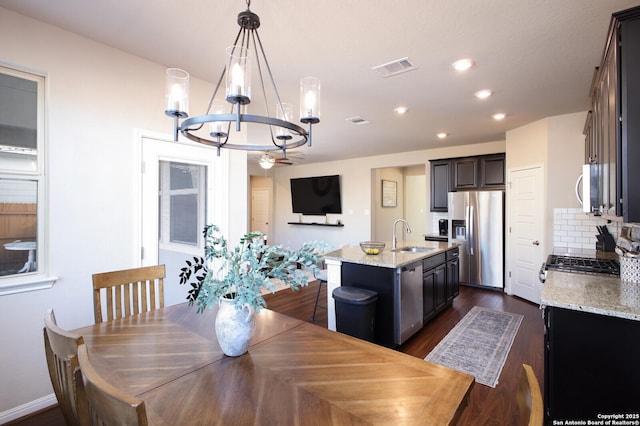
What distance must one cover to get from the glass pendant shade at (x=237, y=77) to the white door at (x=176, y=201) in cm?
166

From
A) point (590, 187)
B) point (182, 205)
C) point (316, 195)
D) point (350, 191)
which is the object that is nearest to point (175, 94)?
Answer: point (182, 205)

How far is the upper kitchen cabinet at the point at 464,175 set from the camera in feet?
17.2

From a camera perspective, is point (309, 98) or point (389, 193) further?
point (389, 193)

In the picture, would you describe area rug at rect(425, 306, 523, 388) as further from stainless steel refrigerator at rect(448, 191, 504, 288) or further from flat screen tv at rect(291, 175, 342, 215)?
flat screen tv at rect(291, 175, 342, 215)

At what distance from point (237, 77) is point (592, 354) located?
7.33 feet

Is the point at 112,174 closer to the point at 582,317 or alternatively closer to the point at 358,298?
the point at 358,298

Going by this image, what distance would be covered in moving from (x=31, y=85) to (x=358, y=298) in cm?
295

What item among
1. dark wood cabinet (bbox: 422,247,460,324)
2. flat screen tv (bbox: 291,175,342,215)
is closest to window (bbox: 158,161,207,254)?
dark wood cabinet (bbox: 422,247,460,324)

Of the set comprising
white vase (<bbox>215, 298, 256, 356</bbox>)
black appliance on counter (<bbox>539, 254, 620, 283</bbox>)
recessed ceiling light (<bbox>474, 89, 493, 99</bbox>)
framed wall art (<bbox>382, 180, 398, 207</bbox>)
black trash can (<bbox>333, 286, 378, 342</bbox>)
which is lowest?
black trash can (<bbox>333, 286, 378, 342</bbox>)

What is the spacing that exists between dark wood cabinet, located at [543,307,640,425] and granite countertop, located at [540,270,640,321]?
0.07 metres

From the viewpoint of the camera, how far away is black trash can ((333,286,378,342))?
9.09 feet

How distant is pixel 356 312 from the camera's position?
109 inches

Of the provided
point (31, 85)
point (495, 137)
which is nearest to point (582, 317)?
point (31, 85)

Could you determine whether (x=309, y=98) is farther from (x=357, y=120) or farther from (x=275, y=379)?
(x=357, y=120)
